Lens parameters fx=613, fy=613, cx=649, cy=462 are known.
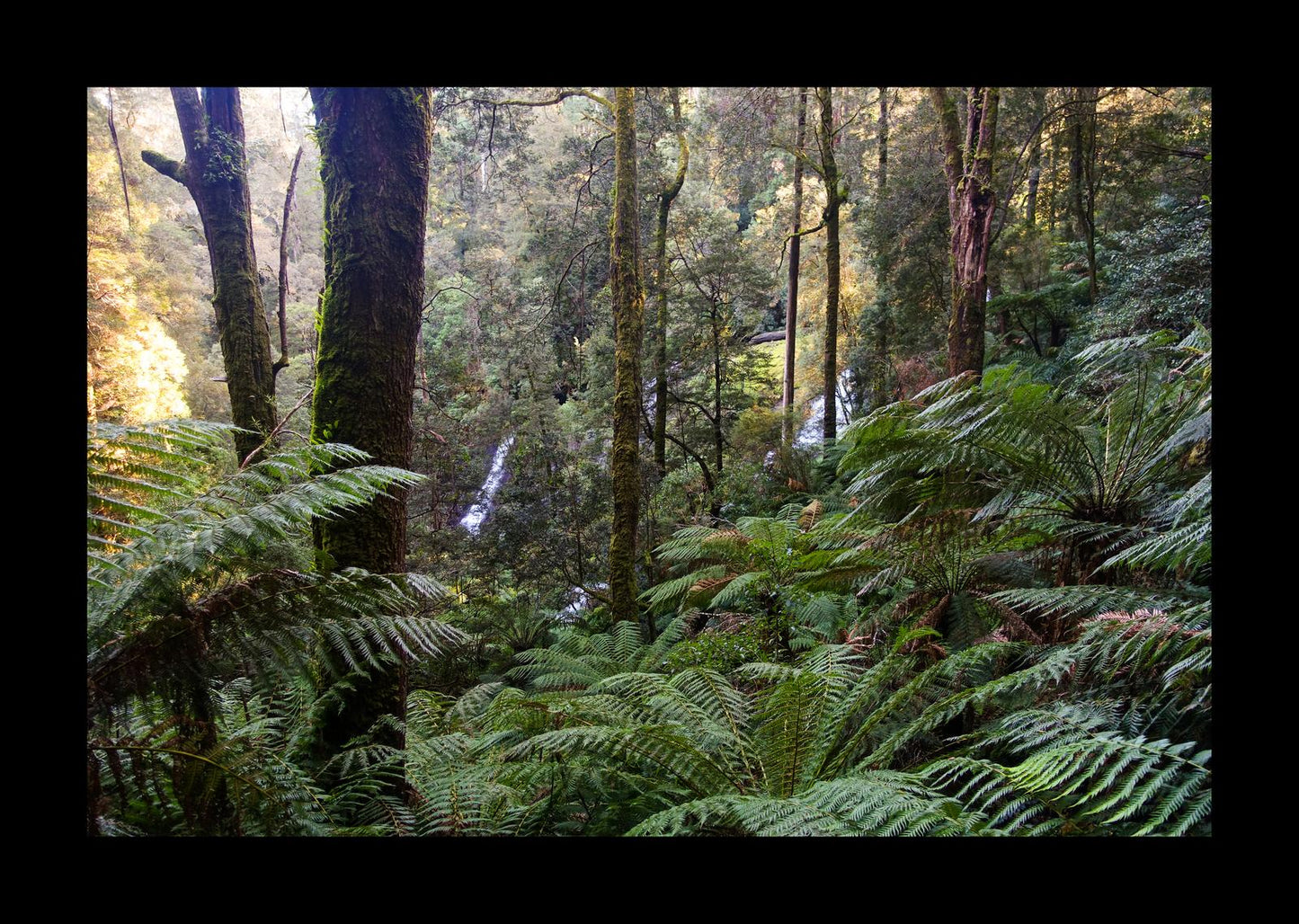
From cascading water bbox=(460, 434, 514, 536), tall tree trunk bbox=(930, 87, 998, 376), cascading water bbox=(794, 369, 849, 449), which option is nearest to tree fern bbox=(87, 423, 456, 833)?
tall tree trunk bbox=(930, 87, 998, 376)

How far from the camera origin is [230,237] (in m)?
4.91

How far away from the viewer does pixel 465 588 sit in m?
8.36

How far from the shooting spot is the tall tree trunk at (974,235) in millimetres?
4531

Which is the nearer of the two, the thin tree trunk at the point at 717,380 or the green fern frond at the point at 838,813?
the green fern frond at the point at 838,813

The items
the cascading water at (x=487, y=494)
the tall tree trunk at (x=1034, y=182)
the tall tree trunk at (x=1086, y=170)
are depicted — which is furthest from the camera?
the tall tree trunk at (x=1034, y=182)

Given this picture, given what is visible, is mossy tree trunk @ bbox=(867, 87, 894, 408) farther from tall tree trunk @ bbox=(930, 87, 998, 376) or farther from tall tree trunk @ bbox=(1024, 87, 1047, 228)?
tall tree trunk @ bbox=(930, 87, 998, 376)

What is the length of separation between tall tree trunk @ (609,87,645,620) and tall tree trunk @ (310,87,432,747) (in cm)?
340

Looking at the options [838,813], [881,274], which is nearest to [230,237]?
[838,813]

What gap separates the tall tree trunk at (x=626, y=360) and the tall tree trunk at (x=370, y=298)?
134 inches

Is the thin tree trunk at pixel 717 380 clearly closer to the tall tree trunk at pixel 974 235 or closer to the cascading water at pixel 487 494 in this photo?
the cascading water at pixel 487 494

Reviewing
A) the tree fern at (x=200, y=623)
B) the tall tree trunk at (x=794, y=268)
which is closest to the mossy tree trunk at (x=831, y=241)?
the tall tree trunk at (x=794, y=268)

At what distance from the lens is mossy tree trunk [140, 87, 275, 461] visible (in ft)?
15.8

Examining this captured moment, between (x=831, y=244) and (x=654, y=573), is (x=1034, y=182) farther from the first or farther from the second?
(x=654, y=573)
